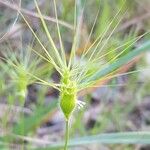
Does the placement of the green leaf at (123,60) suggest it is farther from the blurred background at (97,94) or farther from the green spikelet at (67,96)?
→ the blurred background at (97,94)

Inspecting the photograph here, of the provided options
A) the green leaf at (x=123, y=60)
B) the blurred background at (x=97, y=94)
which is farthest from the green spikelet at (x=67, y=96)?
the blurred background at (x=97, y=94)

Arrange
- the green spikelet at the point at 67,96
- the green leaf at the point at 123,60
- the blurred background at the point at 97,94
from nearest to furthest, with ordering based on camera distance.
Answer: the green spikelet at the point at 67,96
the green leaf at the point at 123,60
the blurred background at the point at 97,94

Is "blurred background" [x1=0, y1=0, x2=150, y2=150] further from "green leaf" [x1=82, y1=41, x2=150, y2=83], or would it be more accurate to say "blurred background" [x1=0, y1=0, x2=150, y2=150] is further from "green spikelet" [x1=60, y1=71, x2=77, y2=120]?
"green spikelet" [x1=60, y1=71, x2=77, y2=120]

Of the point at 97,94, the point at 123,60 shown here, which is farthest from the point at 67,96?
the point at 97,94

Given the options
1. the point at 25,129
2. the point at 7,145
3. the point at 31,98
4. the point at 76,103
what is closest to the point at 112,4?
the point at 31,98

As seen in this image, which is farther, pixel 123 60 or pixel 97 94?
pixel 97 94

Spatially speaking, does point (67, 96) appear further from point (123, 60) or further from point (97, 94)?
point (97, 94)

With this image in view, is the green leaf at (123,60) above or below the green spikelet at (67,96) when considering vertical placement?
above

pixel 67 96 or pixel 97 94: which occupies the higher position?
pixel 97 94
